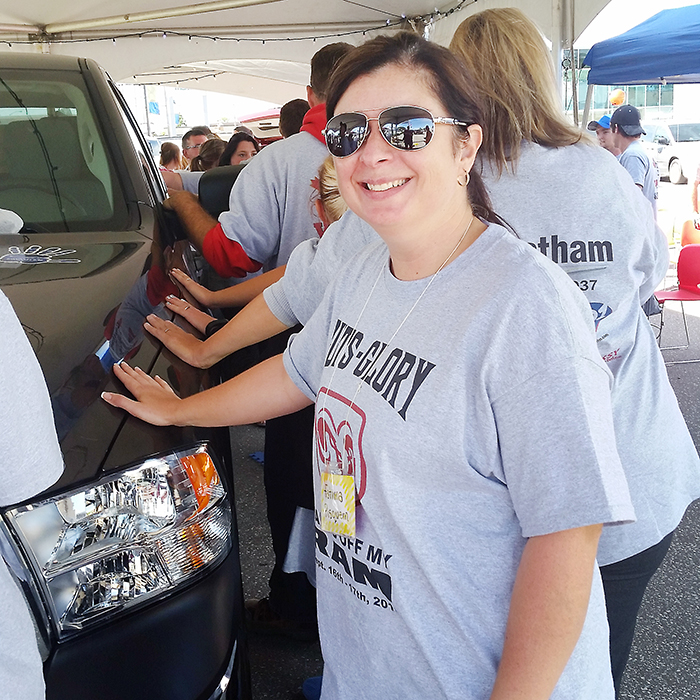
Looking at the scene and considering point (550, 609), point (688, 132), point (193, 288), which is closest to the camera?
point (550, 609)

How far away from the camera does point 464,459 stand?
1.02 meters

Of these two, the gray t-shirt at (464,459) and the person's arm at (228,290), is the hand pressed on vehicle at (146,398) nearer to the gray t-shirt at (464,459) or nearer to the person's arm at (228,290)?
the gray t-shirt at (464,459)

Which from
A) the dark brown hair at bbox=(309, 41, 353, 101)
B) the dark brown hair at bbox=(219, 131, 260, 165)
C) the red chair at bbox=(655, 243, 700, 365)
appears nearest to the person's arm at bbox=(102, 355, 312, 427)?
the dark brown hair at bbox=(309, 41, 353, 101)

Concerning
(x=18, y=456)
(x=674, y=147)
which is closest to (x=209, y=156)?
(x=18, y=456)

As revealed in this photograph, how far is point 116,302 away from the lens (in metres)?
1.72

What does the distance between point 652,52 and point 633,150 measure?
112 centimetres

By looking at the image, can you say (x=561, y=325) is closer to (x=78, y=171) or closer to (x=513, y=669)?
(x=513, y=669)

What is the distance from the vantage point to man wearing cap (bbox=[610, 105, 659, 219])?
614 cm

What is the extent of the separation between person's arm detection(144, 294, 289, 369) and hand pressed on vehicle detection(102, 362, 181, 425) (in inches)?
8.7

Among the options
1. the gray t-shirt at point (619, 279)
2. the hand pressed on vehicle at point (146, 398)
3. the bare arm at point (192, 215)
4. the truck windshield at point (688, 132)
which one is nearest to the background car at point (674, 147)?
the truck windshield at point (688, 132)

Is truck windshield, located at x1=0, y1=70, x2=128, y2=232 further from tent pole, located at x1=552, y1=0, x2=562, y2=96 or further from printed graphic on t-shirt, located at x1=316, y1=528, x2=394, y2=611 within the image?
tent pole, located at x1=552, y1=0, x2=562, y2=96

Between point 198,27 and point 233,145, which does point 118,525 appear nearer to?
point 233,145

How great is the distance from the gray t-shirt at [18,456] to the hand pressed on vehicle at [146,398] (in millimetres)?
505

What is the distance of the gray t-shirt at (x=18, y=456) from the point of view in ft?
2.71
